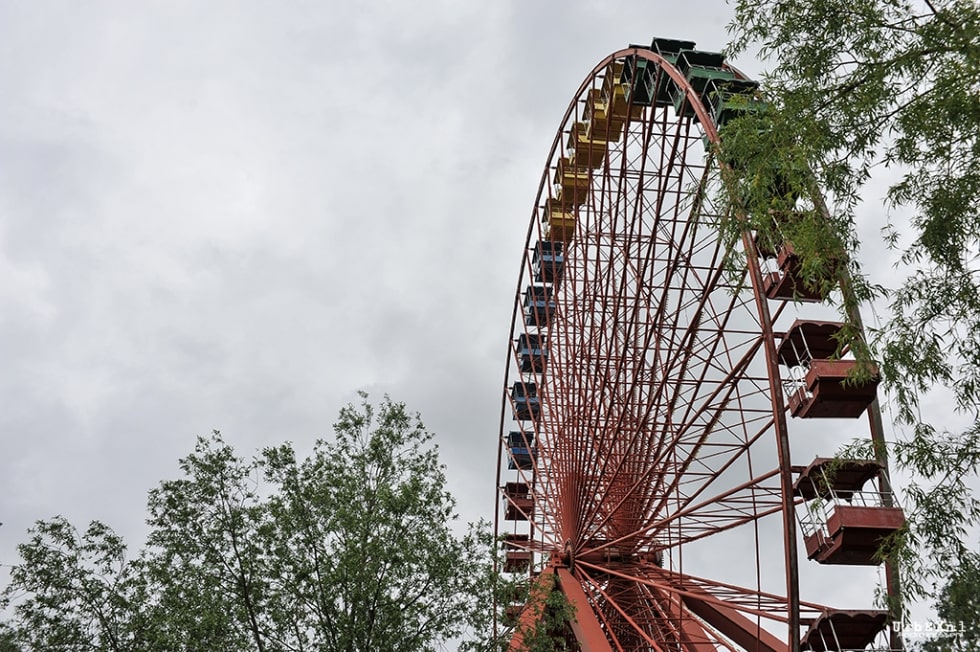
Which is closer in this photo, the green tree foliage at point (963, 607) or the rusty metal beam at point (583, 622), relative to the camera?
the green tree foliage at point (963, 607)

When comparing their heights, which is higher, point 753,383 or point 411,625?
point 753,383

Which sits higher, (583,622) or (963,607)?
(583,622)

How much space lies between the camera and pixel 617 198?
18.5 meters

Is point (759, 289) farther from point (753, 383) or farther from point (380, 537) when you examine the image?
point (380, 537)

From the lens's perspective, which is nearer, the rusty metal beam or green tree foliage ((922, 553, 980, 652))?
green tree foliage ((922, 553, 980, 652))

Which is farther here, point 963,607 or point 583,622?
point 583,622

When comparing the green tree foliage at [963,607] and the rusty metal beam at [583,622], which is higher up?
the rusty metal beam at [583,622]

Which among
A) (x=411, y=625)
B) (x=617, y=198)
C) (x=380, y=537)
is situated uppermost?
(x=617, y=198)

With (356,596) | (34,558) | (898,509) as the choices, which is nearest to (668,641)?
(898,509)

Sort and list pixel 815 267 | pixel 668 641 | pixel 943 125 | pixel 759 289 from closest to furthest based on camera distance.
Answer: pixel 943 125 < pixel 815 267 < pixel 759 289 < pixel 668 641

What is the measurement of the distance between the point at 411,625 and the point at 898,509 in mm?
6064

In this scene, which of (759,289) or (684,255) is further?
(684,255)

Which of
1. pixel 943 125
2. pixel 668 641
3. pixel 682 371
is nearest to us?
pixel 943 125

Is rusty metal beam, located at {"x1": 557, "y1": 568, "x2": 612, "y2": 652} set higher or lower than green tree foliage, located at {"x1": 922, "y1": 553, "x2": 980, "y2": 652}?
higher
